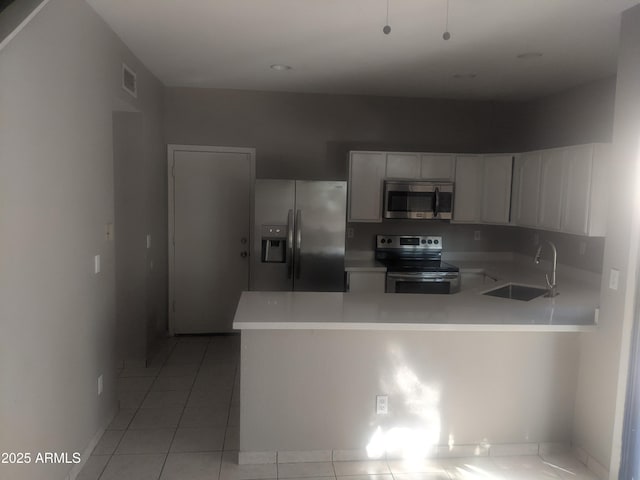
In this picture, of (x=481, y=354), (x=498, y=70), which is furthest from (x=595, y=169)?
(x=481, y=354)

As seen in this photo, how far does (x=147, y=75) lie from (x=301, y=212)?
1.80 meters

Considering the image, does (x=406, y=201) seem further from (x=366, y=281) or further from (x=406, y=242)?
(x=366, y=281)

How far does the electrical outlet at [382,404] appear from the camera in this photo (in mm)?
2777

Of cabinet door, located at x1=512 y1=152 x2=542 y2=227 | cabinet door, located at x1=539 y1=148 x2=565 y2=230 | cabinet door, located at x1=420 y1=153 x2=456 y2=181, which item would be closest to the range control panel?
cabinet door, located at x1=420 y1=153 x2=456 y2=181

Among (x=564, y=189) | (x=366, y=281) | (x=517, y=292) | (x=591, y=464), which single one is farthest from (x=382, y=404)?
(x=564, y=189)

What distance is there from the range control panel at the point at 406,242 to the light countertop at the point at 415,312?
157cm

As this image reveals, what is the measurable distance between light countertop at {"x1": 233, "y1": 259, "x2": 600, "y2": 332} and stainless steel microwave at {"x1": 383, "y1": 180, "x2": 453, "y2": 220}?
1.31 metres

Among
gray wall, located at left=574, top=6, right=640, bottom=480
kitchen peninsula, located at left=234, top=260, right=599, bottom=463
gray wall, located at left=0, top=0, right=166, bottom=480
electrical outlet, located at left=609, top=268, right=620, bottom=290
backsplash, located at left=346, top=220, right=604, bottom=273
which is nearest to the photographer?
gray wall, located at left=0, top=0, right=166, bottom=480

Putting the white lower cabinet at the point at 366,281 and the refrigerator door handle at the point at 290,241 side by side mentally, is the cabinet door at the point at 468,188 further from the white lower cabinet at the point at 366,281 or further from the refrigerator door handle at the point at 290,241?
the refrigerator door handle at the point at 290,241

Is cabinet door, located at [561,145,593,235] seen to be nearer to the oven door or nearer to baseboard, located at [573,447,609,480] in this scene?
the oven door

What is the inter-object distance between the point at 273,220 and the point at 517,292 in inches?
88.4

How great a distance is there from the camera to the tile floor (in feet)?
8.73

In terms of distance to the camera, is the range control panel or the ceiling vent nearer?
the ceiling vent

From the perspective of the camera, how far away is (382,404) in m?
2.78
